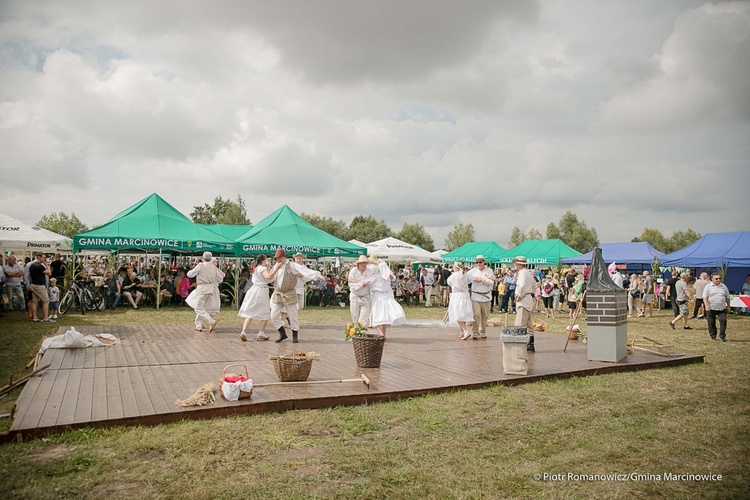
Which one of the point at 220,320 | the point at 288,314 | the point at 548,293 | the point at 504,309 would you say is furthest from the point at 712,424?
the point at 504,309

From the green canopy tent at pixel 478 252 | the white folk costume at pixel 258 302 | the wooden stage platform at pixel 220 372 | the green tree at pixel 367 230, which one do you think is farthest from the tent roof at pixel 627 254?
the green tree at pixel 367 230

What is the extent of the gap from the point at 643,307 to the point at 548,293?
469cm

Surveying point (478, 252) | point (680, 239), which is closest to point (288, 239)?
point (478, 252)

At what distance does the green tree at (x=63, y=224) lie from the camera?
75.2 meters

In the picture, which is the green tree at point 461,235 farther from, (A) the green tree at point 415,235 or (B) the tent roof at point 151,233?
(B) the tent roof at point 151,233

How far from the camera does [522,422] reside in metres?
5.38

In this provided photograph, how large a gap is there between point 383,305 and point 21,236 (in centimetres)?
1780

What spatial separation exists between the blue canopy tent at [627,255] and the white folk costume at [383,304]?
23.9 m

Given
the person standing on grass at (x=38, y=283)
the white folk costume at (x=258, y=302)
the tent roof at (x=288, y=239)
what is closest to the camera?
the white folk costume at (x=258, y=302)

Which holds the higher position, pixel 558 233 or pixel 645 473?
pixel 558 233

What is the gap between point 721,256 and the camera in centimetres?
2486

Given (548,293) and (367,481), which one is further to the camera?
(548,293)

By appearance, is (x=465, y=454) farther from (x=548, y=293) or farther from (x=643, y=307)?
(x=643, y=307)

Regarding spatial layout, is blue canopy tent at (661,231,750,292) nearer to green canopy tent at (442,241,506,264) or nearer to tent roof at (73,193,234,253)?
green canopy tent at (442,241,506,264)
